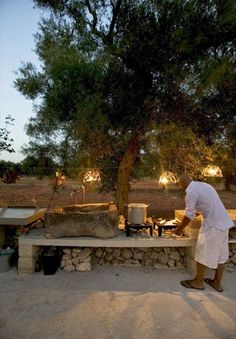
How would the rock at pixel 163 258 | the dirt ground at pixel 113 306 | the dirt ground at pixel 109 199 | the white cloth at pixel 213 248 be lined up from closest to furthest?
the dirt ground at pixel 113 306, the white cloth at pixel 213 248, the rock at pixel 163 258, the dirt ground at pixel 109 199

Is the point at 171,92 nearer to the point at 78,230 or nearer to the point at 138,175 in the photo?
the point at 138,175

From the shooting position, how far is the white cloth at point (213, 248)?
4.66m

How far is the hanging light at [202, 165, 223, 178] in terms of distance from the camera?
682cm

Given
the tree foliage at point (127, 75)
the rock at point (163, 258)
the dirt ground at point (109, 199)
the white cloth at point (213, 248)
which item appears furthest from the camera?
the dirt ground at point (109, 199)

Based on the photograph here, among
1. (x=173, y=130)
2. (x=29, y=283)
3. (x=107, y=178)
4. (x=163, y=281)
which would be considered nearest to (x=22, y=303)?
(x=29, y=283)

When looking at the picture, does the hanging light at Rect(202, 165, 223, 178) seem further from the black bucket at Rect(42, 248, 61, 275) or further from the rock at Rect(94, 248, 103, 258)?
the black bucket at Rect(42, 248, 61, 275)

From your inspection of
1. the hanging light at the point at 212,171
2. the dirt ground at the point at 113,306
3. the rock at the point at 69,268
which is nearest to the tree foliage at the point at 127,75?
the hanging light at the point at 212,171

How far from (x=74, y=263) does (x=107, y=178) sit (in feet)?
10.4

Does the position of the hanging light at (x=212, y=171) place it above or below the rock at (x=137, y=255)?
above

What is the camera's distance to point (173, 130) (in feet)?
23.9

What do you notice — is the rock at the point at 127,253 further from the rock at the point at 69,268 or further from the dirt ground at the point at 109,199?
the dirt ground at the point at 109,199

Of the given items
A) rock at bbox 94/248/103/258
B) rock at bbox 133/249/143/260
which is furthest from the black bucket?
rock at bbox 133/249/143/260

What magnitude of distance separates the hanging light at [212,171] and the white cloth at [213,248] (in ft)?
7.81

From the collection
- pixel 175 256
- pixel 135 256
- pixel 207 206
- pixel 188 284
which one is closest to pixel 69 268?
pixel 135 256
